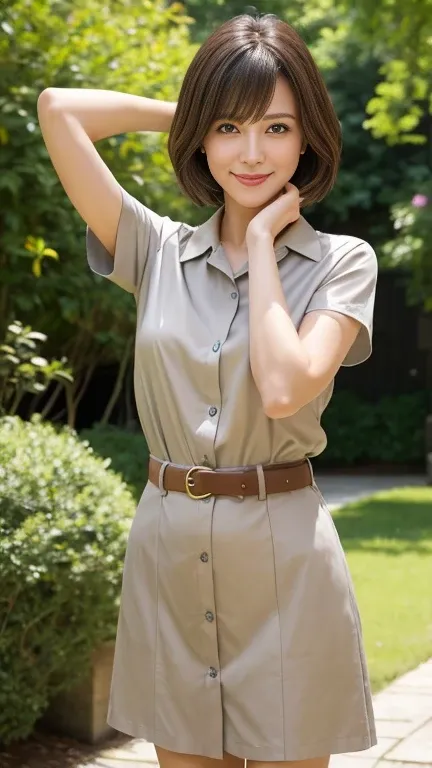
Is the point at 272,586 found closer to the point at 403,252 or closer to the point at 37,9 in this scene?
the point at 37,9

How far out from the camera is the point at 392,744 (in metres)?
4.21

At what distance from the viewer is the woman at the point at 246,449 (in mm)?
2074

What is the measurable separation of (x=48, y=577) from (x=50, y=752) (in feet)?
2.56

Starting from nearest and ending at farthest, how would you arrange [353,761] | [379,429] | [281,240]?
[281,240] < [353,761] < [379,429]

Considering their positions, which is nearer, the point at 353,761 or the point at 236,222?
the point at 236,222

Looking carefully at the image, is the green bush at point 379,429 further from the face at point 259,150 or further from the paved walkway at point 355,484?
the face at point 259,150

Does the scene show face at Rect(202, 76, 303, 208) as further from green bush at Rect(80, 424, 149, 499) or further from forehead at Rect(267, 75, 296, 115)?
green bush at Rect(80, 424, 149, 499)

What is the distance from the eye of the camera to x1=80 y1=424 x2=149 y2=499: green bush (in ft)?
23.3

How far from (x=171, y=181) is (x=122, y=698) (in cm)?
529

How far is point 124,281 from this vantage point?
2314 mm

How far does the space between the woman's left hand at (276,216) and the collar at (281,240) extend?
0.06ft

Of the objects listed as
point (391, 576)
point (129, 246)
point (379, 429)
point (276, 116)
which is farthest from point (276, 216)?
point (379, 429)

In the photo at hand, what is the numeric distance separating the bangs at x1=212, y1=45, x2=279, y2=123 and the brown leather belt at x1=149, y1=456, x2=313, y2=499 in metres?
0.64

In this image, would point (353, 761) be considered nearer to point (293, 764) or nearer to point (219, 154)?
point (293, 764)
